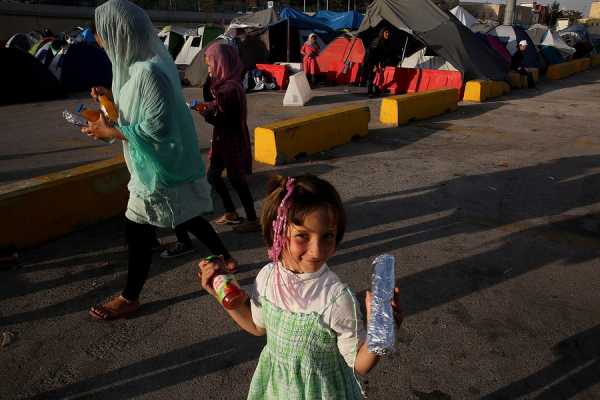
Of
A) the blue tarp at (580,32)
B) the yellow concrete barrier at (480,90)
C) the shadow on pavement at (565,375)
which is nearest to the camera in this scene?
the shadow on pavement at (565,375)

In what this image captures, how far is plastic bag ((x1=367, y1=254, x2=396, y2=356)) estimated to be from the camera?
116 centimetres

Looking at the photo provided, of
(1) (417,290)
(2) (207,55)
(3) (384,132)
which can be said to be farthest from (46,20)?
(1) (417,290)

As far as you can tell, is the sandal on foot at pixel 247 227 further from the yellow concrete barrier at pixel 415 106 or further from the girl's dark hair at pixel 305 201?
the yellow concrete barrier at pixel 415 106

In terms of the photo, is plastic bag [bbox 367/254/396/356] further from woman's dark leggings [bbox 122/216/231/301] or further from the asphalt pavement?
woman's dark leggings [bbox 122/216/231/301]

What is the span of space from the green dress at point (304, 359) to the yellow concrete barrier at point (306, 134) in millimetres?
4709

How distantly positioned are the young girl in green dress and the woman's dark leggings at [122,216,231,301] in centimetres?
145

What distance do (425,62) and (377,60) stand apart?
1839 mm

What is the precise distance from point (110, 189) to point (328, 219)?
3675mm

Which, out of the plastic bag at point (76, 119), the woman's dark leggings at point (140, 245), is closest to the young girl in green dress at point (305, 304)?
the woman's dark leggings at point (140, 245)

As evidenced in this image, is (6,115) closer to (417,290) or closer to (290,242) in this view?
(417,290)

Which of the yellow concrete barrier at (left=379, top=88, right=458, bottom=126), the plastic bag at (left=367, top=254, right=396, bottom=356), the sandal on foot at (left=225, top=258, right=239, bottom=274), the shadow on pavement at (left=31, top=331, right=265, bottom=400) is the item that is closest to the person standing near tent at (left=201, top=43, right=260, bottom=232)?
the sandal on foot at (left=225, top=258, right=239, bottom=274)

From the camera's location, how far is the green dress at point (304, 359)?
1.45 metres

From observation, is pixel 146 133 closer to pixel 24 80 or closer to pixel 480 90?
pixel 480 90

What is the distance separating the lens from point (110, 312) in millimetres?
2926
